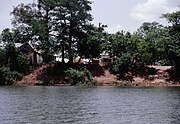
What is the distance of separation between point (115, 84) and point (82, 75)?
6745 millimetres

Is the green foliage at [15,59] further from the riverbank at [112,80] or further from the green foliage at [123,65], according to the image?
the green foliage at [123,65]

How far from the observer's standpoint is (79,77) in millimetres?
73688

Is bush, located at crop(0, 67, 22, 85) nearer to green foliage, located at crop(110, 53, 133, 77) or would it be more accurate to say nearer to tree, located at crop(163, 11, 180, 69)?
green foliage, located at crop(110, 53, 133, 77)

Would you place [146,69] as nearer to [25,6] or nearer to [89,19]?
[89,19]

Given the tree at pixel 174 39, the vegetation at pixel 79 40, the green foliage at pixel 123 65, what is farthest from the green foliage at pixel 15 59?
the tree at pixel 174 39

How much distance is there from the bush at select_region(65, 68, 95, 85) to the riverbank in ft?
5.04

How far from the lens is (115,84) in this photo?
2916 inches

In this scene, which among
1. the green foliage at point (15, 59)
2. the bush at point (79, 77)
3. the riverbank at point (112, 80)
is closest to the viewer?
the bush at point (79, 77)

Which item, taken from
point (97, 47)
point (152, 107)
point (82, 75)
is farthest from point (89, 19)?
point (152, 107)

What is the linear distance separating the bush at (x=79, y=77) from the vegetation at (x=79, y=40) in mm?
1003

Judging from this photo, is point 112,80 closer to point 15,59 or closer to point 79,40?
point 79,40

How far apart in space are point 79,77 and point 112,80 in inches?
270

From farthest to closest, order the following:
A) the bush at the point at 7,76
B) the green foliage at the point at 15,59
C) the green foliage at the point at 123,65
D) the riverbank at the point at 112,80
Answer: the green foliage at the point at 15,59 → the green foliage at the point at 123,65 → the bush at the point at 7,76 → the riverbank at the point at 112,80

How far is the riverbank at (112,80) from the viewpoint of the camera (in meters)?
74.2
